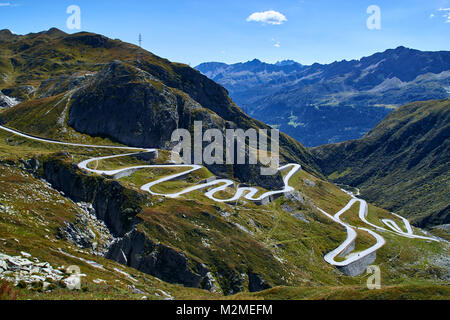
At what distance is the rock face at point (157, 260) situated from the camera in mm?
71688

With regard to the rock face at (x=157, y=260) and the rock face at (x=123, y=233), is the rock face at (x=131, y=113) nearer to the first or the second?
the rock face at (x=123, y=233)

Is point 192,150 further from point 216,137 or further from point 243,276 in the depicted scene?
point 243,276

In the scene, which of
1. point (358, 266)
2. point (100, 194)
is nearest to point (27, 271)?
point (100, 194)

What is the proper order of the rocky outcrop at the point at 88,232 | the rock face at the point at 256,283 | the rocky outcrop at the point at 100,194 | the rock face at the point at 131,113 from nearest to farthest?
the rocky outcrop at the point at 88,232 < the rock face at the point at 256,283 < the rocky outcrop at the point at 100,194 < the rock face at the point at 131,113

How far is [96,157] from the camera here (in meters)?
131

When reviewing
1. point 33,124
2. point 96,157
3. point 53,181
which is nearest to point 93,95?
point 33,124

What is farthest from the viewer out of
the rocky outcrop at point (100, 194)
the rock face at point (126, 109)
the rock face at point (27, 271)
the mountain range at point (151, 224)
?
the rock face at point (126, 109)

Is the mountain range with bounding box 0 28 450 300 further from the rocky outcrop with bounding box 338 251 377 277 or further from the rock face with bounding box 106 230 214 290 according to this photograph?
the rocky outcrop with bounding box 338 251 377 277

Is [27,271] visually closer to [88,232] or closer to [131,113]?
[88,232]

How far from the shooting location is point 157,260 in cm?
7294

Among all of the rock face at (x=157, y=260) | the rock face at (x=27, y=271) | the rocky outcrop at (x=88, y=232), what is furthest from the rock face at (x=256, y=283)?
the rock face at (x=27, y=271)

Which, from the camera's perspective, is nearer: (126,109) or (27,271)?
(27,271)
